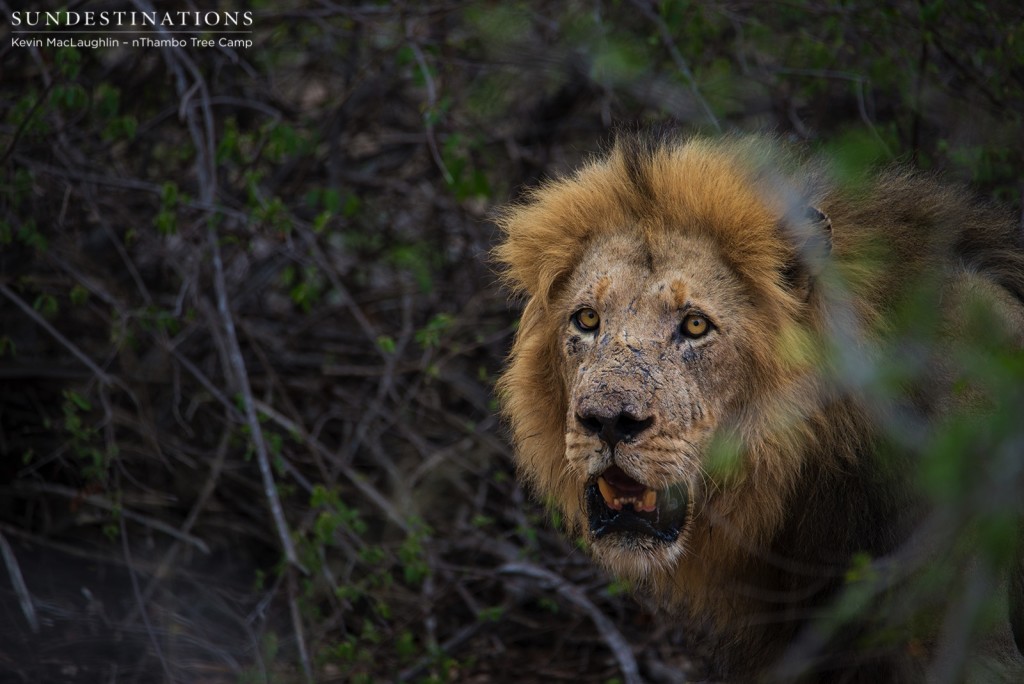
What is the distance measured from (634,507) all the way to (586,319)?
22.9 inches

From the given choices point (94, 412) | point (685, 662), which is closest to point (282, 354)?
point (94, 412)

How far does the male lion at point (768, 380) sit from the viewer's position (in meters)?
2.70

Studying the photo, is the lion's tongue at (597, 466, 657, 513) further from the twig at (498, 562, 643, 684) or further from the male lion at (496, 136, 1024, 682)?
the twig at (498, 562, 643, 684)

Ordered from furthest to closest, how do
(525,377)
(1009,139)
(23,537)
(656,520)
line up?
(23,537)
(1009,139)
(525,377)
(656,520)

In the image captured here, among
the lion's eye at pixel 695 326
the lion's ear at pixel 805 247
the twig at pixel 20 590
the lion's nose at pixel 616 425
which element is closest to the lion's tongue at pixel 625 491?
the lion's nose at pixel 616 425

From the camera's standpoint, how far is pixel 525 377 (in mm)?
3373

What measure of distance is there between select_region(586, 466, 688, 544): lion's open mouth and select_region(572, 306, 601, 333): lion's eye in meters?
0.47

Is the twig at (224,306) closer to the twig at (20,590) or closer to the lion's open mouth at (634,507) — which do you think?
the twig at (20,590)

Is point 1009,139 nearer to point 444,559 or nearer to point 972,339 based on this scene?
point 972,339

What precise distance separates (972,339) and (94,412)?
428 cm

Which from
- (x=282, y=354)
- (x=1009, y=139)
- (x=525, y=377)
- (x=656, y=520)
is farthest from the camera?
(x=282, y=354)

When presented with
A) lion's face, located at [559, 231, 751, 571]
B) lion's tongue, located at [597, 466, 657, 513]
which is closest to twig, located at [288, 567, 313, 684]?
lion's face, located at [559, 231, 751, 571]

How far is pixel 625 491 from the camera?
2809 millimetres

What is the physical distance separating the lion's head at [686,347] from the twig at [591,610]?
1174mm
